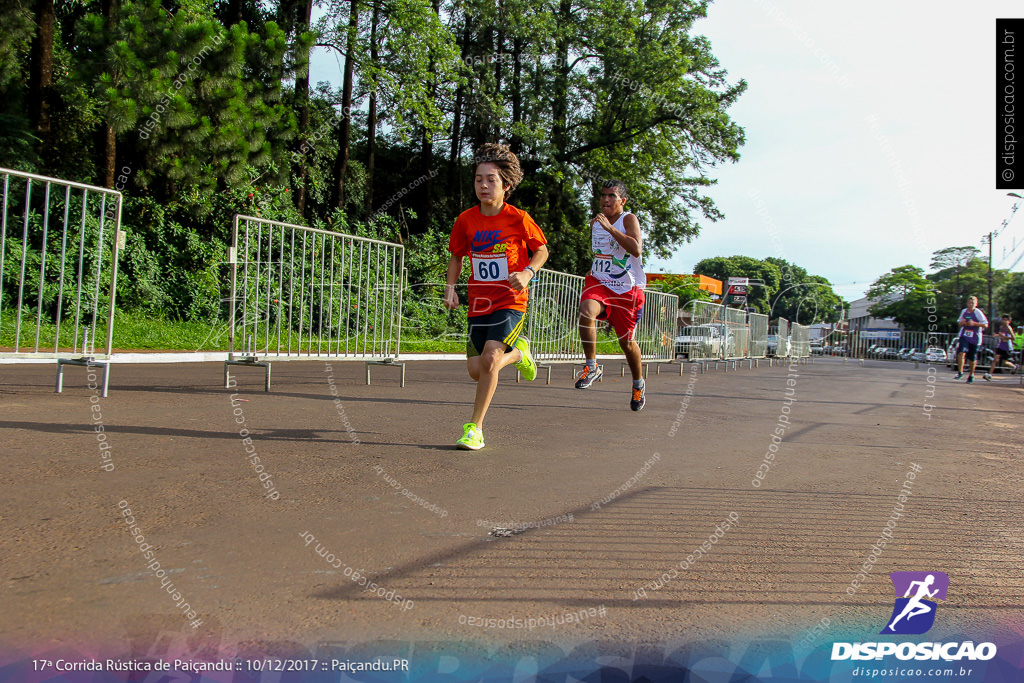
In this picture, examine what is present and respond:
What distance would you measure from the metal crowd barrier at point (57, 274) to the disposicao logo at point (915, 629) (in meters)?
6.38

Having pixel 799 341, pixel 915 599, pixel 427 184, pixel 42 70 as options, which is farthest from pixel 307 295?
pixel 799 341

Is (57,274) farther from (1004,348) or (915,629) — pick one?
(1004,348)

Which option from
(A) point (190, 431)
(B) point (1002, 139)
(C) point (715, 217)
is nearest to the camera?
(A) point (190, 431)

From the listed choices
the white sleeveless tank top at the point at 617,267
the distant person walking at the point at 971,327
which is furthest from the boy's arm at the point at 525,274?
the distant person walking at the point at 971,327

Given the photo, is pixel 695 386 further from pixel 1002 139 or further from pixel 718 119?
pixel 718 119

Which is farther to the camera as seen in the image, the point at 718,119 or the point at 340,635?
the point at 718,119

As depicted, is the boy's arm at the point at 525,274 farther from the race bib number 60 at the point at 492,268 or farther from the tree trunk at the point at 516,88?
the tree trunk at the point at 516,88

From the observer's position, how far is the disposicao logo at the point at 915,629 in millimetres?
2109

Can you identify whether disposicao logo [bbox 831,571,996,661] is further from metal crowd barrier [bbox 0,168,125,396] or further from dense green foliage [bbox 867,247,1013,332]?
dense green foliage [bbox 867,247,1013,332]

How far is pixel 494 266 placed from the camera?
215 inches

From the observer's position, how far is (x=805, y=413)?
898cm

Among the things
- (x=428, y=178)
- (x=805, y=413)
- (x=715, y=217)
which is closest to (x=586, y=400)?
(x=805, y=413)

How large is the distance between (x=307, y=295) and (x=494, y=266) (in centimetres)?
459

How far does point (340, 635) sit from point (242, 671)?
10.5 inches
